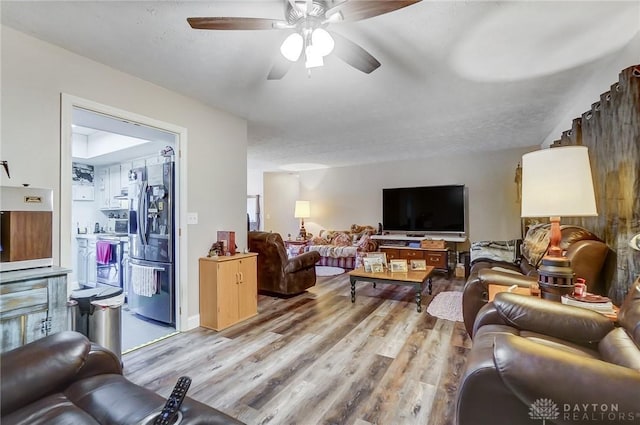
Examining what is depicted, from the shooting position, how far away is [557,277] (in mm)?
1750

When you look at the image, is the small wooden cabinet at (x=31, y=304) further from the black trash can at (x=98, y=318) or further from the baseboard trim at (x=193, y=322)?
the baseboard trim at (x=193, y=322)

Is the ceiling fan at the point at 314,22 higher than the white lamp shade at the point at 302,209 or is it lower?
higher

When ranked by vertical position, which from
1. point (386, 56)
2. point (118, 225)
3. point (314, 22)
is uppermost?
point (386, 56)

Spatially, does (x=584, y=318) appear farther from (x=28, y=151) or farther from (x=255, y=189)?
(x=255, y=189)

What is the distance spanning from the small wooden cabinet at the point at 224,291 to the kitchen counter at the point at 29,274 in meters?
1.28

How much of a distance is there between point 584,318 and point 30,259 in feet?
10.3

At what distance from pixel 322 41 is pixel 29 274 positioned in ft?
7.03

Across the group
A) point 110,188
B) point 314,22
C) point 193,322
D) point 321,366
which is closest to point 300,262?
point 193,322

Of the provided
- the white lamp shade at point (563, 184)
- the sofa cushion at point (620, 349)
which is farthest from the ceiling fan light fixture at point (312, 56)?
the sofa cushion at point (620, 349)

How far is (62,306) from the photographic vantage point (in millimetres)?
1777

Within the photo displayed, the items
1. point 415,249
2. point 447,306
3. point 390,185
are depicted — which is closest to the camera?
point 447,306

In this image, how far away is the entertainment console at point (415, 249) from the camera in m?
5.30

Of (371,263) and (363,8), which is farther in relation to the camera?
(371,263)

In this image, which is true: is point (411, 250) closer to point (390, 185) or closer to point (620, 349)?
point (390, 185)
